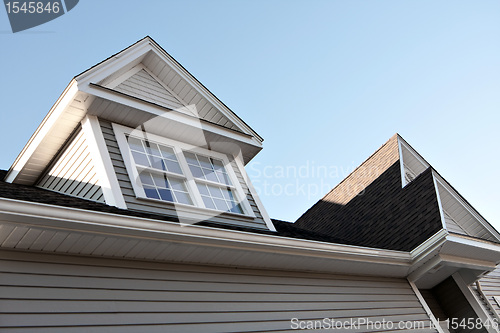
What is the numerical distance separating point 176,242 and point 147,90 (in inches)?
144

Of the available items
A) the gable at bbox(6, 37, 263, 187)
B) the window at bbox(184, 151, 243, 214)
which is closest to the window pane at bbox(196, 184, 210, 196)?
the window at bbox(184, 151, 243, 214)

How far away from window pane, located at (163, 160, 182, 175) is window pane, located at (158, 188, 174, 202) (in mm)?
499

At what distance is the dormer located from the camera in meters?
6.50

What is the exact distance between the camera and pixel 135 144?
281 inches

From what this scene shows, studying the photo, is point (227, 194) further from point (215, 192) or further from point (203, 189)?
point (203, 189)

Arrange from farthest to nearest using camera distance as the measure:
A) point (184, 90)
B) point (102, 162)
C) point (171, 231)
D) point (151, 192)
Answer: point (184, 90) → point (151, 192) → point (102, 162) → point (171, 231)

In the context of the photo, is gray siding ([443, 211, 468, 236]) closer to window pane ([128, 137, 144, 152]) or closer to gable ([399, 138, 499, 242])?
gable ([399, 138, 499, 242])

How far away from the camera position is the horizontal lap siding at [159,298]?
14.1 feet

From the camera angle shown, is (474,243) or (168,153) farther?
(474,243)

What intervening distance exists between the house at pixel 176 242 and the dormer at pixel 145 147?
25 millimetres

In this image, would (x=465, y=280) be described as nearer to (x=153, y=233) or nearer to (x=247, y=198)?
(x=247, y=198)

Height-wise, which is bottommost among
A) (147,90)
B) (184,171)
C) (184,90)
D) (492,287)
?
(492,287)

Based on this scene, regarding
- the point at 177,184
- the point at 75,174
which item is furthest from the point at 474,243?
the point at 75,174

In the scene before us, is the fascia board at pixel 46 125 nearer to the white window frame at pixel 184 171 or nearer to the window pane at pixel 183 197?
the white window frame at pixel 184 171
